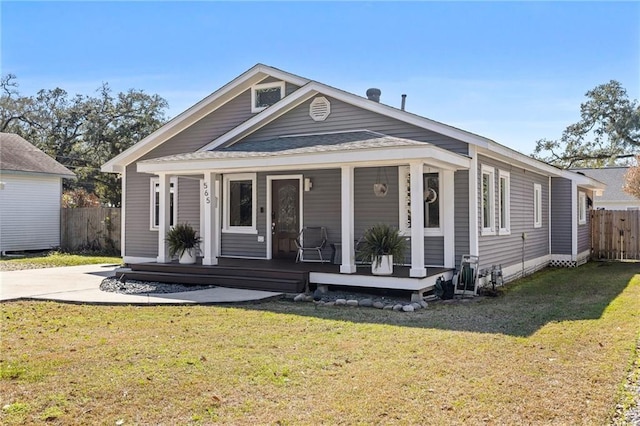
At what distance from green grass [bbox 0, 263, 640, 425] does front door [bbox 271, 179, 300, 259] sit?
3915 mm

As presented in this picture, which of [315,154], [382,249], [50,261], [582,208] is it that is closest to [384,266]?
[382,249]

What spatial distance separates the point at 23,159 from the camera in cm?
1986

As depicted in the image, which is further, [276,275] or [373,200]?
[373,200]

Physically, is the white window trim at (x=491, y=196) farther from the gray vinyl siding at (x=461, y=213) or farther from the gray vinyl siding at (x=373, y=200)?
the gray vinyl siding at (x=373, y=200)

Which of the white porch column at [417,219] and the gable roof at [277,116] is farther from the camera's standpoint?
the gable roof at [277,116]

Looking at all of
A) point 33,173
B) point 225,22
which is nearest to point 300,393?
point 225,22

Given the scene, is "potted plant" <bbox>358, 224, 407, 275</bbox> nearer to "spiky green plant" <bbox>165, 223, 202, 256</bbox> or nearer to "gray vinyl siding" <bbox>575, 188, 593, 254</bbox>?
"spiky green plant" <bbox>165, 223, 202, 256</bbox>

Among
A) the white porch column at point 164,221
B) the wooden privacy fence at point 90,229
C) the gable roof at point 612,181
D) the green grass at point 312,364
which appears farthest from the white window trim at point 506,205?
the gable roof at point 612,181

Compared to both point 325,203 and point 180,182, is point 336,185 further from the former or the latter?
point 180,182

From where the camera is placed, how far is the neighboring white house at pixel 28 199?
18.7 metres

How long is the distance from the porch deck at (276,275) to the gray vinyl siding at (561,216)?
7.36 meters

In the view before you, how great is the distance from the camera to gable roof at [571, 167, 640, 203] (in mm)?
30234

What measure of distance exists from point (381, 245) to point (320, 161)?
1.79 m

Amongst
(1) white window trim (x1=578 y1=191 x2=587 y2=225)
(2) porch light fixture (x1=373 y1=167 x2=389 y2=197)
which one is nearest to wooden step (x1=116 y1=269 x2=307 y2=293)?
(2) porch light fixture (x1=373 y1=167 x2=389 y2=197)
